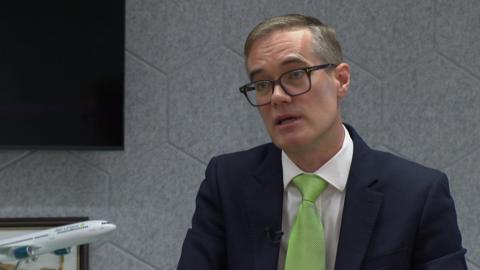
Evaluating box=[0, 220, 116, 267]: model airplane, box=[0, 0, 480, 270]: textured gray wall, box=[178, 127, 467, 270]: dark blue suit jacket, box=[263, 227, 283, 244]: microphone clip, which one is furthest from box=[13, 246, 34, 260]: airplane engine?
box=[263, 227, 283, 244]: microphone clip

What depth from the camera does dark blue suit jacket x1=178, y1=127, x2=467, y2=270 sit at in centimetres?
108

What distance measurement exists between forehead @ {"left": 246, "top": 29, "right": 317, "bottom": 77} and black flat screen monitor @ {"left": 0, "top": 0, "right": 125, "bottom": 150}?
816 mm

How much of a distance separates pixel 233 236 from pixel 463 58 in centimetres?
118

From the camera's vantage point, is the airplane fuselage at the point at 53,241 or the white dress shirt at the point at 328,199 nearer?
the white dress shirt at the point at 328,199

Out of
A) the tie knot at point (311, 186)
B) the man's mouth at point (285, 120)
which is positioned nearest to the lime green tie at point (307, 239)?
the tie knot at point (311, 186)

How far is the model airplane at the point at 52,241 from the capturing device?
163 cm

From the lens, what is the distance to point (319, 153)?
1161 millimetres

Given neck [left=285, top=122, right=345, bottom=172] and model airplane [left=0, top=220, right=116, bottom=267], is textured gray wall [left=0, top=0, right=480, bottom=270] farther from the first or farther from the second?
neck [left=285, top=122, right=345, bottom=172]

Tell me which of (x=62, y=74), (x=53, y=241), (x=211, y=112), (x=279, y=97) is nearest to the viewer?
(x=279, y=97)

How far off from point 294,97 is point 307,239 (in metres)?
0.24

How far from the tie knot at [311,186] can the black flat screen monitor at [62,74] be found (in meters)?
0.82

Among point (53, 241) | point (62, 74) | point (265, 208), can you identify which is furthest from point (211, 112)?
point (265, 208)

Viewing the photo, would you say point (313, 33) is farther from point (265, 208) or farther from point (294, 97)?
point (265, 208)

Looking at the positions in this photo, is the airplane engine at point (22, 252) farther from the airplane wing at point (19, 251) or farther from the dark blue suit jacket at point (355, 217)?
the dark blue suit jacket at point (355, 217)
